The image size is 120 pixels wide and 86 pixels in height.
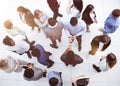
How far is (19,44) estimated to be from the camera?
1.49 m

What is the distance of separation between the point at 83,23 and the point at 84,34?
9cm

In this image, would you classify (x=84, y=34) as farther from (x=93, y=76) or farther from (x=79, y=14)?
(x=93, y=76)

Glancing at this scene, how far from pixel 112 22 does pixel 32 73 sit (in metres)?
0.54

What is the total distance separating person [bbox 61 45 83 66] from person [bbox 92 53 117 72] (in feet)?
0.39

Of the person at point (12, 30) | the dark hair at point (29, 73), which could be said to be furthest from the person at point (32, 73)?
the person at point (12, 30)

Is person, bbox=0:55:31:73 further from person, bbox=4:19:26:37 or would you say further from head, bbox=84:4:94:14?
head, bbox=84:4:94:14

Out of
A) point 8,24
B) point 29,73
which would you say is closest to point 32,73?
point 29,73

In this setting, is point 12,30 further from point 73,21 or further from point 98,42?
point 98,42

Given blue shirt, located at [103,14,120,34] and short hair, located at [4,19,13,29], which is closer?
blue shirt, located at [103,14,120,34]

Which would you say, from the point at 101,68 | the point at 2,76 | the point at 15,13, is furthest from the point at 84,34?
the point at 2,76

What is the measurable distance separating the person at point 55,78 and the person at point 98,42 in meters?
0.24

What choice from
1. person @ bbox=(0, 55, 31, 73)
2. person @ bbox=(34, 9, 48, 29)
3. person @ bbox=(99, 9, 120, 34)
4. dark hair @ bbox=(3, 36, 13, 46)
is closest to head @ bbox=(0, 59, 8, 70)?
person @ bbox=(0, 55, 31, 73)

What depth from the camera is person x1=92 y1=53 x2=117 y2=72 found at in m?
1.45

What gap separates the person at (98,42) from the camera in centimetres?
146
